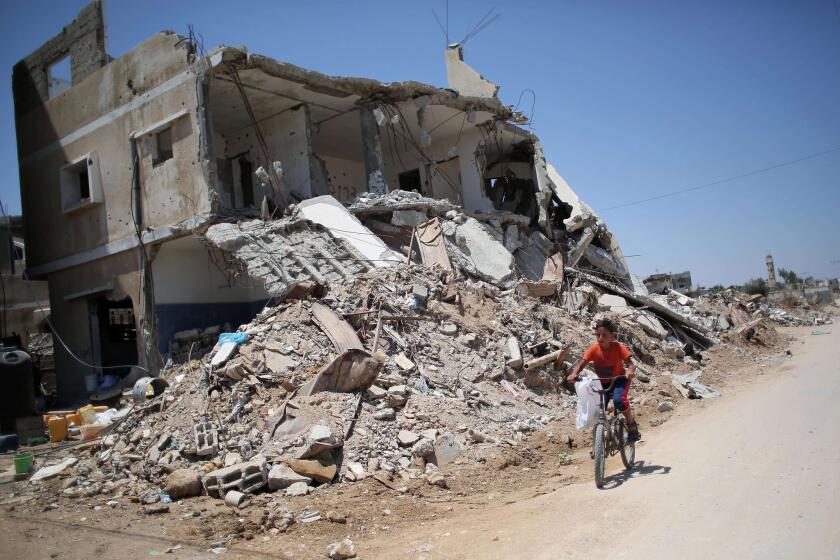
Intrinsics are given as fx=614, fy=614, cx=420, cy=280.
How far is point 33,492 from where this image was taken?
6.80 m

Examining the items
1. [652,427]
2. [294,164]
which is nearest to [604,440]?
[652,427]

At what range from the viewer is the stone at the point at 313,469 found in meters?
6.05

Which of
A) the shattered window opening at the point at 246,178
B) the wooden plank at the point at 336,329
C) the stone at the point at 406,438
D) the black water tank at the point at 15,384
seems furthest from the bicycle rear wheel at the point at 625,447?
the shattered window opening at the point at 246,178

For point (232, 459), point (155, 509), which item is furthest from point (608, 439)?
point (155, 509)

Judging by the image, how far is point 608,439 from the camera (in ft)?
17.5

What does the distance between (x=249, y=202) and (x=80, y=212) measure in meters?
4.02

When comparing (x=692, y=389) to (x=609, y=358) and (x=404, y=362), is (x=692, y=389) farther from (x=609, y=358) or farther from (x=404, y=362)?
(x=609, y=358)

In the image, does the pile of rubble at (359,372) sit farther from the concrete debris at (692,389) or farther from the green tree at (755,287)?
the green tree at (755,287)

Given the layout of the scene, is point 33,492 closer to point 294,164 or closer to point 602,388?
point 602,388

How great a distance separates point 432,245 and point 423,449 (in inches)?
255

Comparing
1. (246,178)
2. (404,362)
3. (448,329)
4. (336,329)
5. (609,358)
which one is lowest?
(404,362)

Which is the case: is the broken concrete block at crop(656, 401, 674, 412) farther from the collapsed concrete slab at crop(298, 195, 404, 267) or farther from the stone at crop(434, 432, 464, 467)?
the collapsed concrete slab at crop(298, 195, 404, 267)

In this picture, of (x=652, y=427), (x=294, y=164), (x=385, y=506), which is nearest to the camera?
(x=385, y=506)

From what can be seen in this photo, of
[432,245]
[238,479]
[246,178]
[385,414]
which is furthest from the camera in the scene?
[246,178]
